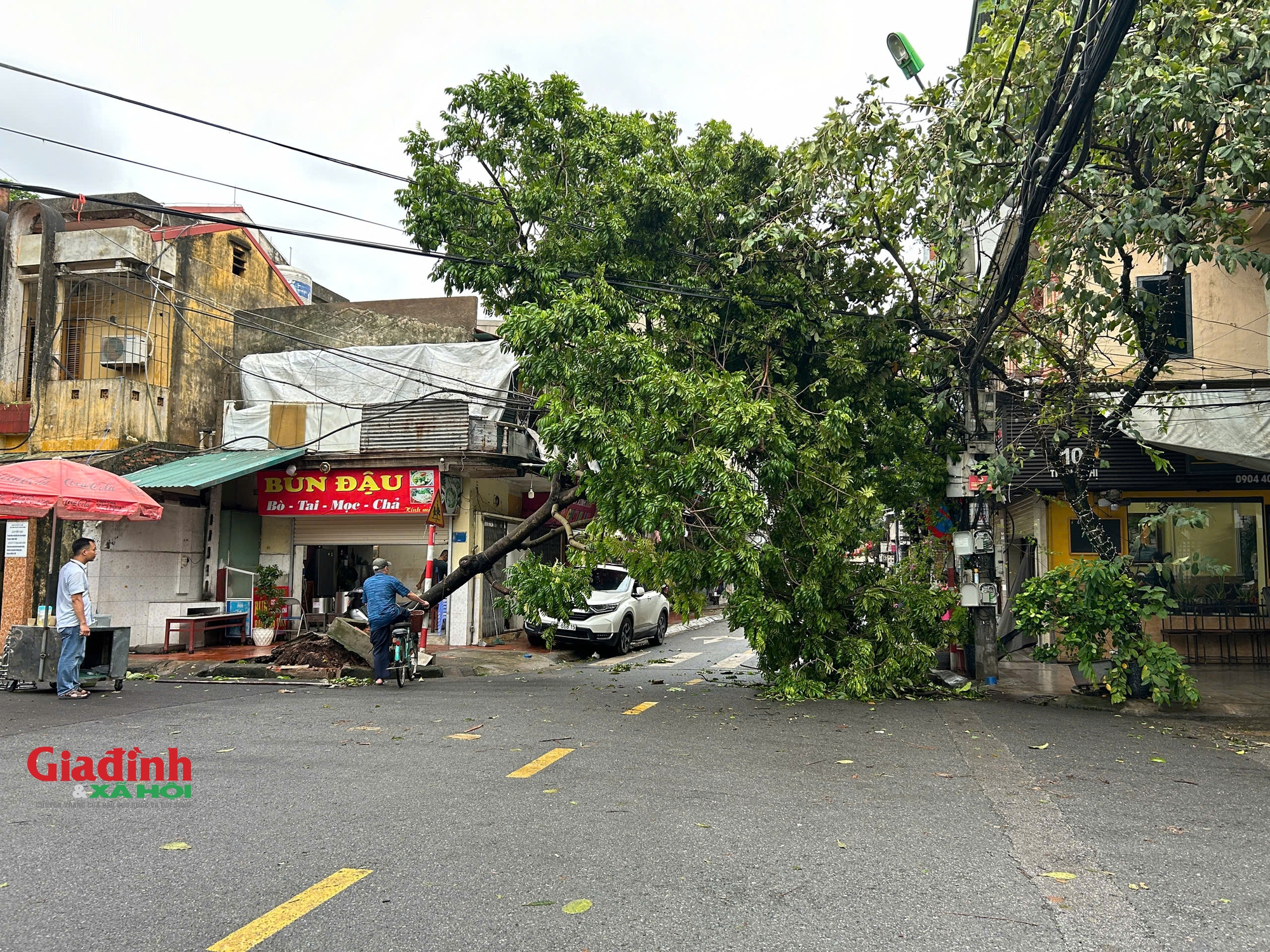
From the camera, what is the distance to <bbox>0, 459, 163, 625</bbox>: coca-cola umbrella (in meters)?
11.5

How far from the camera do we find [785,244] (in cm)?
1200

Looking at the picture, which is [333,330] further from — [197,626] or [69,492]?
[69,492]

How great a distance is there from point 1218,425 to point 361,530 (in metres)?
15.9

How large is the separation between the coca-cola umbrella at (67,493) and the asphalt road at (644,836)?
9.58 feet

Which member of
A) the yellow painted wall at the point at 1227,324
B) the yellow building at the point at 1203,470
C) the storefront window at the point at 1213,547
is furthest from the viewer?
the storefront window at the point at 1213,547

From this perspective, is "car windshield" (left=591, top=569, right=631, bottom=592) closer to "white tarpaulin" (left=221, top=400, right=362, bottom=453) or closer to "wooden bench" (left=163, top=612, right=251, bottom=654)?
"white tarpaulin" (left=221, top=400, right=362, bottom=453)

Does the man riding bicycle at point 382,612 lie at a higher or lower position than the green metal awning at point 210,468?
lower

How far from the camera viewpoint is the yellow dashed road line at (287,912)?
376 centimetres

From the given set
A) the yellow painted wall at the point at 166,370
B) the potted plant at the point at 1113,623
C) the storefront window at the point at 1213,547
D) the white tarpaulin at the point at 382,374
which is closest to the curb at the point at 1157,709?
the potted plant at the point at 1113,623

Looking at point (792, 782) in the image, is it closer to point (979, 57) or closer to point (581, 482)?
point (581, 482)

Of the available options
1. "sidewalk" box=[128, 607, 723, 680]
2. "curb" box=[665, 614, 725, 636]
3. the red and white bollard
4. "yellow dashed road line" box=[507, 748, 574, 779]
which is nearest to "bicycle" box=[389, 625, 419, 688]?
"sidewalk" box=[128, 607, 723, 680]

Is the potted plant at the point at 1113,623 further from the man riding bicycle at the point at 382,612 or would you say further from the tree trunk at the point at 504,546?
the man riding bicycle at the point at 382,612

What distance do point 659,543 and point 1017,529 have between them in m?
13.0

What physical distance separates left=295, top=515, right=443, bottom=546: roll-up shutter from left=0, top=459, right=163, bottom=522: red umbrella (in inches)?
302
